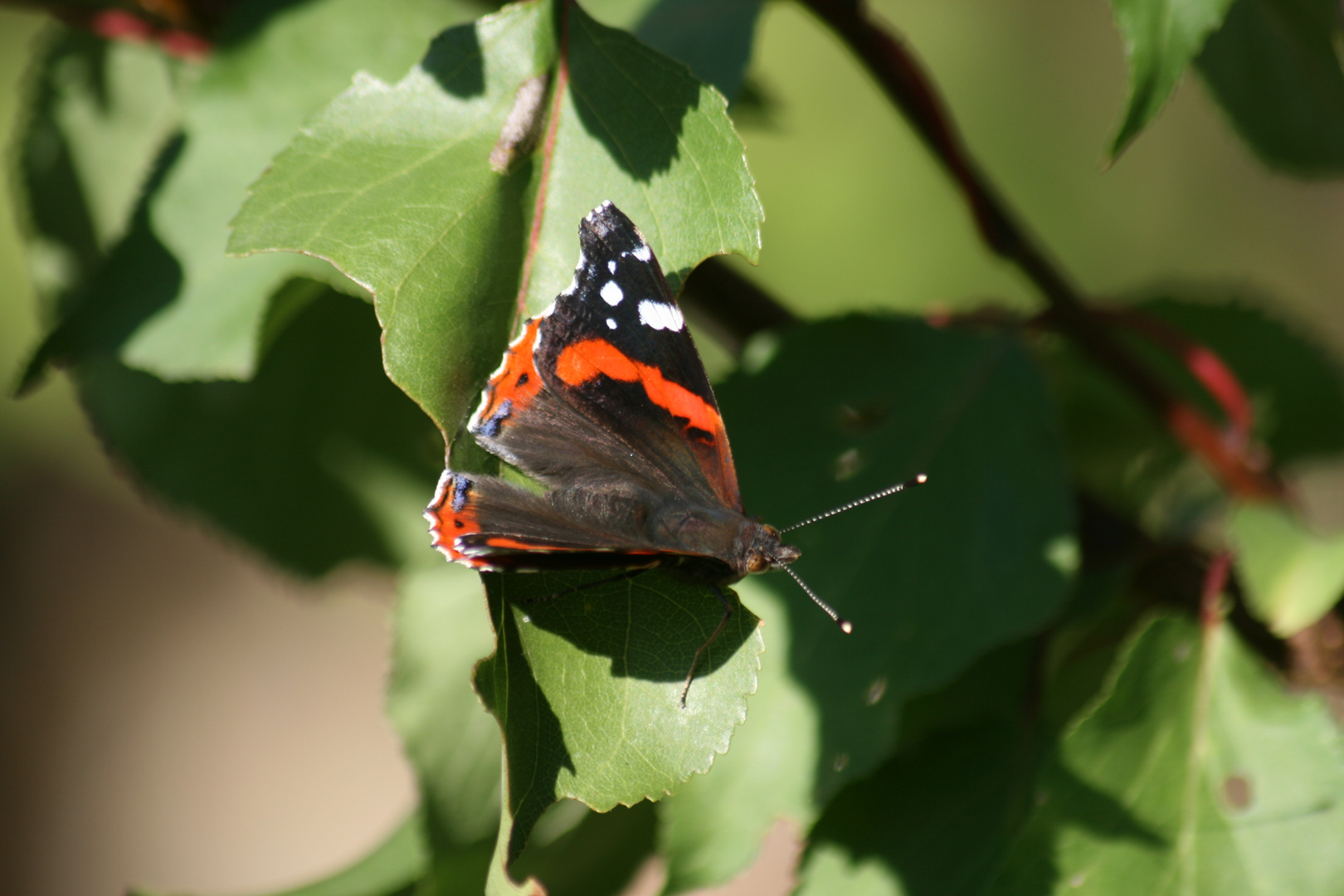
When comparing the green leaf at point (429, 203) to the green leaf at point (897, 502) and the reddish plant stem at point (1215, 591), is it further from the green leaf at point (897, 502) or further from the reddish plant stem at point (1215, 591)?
the reddish plant stem at point (1215, 591)

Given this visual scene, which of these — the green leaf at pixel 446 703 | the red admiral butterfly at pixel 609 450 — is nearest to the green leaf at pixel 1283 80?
the red admiral butterfly at pixel 609 450

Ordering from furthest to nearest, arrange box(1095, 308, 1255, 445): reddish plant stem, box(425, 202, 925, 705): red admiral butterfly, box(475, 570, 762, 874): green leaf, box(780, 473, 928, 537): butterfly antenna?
box(1095, 308, 1255, 445): reddish plant stem → box(780, 473, 928, 537): butterfly antenna → box(425, 202, 925, 705): red admiral butterfly → box(475, 570, 762, 874): green leaf

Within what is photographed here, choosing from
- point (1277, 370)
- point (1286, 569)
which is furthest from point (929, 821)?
point (1277, 370)

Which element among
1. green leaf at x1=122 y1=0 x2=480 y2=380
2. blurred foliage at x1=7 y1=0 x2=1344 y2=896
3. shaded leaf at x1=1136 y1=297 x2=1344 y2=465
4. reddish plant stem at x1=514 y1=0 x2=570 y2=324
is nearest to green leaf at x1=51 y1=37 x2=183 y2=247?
blurred foliage at x1=7 y1=0 x2=1344 y2=896

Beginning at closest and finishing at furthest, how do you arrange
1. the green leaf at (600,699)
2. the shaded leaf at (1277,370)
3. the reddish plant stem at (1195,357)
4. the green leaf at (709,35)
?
the green leaf at (600,699), the green leaf at (709,35), the reddish plant stem at (1195,357), the shaded leaf at (1277,370)

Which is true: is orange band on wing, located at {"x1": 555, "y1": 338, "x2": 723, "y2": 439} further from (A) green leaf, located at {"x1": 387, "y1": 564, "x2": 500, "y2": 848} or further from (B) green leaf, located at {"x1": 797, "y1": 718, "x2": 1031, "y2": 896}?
(B) green leaf, located at {"x1": 797, "y1": 718, "x2": 1031, "y2": 896}

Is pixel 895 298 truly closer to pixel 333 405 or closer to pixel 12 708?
pixel 333 405

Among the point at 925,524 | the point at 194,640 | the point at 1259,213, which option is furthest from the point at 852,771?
the point at 194,640
